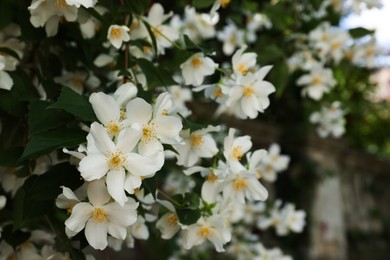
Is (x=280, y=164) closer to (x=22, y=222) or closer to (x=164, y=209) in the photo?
(x=164, y=209)

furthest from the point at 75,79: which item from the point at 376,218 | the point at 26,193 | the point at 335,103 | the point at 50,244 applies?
the point at 376,218

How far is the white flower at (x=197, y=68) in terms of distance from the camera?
53.4 inches

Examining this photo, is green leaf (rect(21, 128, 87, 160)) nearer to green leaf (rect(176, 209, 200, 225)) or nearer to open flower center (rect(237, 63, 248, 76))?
green leaf (rect(176, 209, 200, 225))

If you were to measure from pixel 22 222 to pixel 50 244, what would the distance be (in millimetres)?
293

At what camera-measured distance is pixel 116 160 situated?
961 mm

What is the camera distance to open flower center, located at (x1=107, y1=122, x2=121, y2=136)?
100 cm

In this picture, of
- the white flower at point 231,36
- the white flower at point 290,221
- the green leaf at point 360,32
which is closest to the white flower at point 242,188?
the green leaf at point 360,32

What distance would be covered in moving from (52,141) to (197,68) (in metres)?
0.49

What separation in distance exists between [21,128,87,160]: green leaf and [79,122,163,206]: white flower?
0.16 feet

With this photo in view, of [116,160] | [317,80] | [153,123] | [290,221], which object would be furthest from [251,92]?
[290,221]

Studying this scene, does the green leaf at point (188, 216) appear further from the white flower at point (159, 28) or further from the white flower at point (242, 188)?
the white flower at point (159, 28)

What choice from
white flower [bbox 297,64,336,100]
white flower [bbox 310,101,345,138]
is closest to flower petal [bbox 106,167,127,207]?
white flower [bbox 297,64,336,100]

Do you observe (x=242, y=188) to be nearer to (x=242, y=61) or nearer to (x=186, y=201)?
(x=186, y=201)

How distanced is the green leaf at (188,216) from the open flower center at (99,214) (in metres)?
0.26
